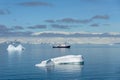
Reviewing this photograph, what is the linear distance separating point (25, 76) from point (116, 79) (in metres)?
14.9

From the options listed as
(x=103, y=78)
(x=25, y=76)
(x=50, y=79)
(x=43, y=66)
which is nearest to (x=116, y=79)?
(x=103, y=78)

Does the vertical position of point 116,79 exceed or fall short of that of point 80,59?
it falls short

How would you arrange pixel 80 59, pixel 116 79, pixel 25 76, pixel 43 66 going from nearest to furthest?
pixel 116 79 → pixel 25 76 → pixel 43 66 → pixel 80 59

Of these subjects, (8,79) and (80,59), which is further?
(80,59)

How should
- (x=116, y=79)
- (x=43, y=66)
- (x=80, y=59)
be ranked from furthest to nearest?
(x=80, y=59), (x=43, y=66), (x=116, y=79)

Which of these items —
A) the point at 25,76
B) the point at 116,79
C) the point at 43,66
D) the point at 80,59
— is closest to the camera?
the point at 116,79

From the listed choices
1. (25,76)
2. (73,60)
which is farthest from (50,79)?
(73,60)

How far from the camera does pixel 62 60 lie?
79625mm

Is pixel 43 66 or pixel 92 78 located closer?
pixel 92 78

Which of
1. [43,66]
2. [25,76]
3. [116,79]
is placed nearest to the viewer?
[116,79]

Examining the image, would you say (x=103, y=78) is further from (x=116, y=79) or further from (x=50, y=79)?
(x=50, y=79)

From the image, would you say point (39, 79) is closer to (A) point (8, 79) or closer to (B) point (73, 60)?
(A) point (8, 79)

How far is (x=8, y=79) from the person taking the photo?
49.9 meters

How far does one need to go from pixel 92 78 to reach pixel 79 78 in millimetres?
2040
